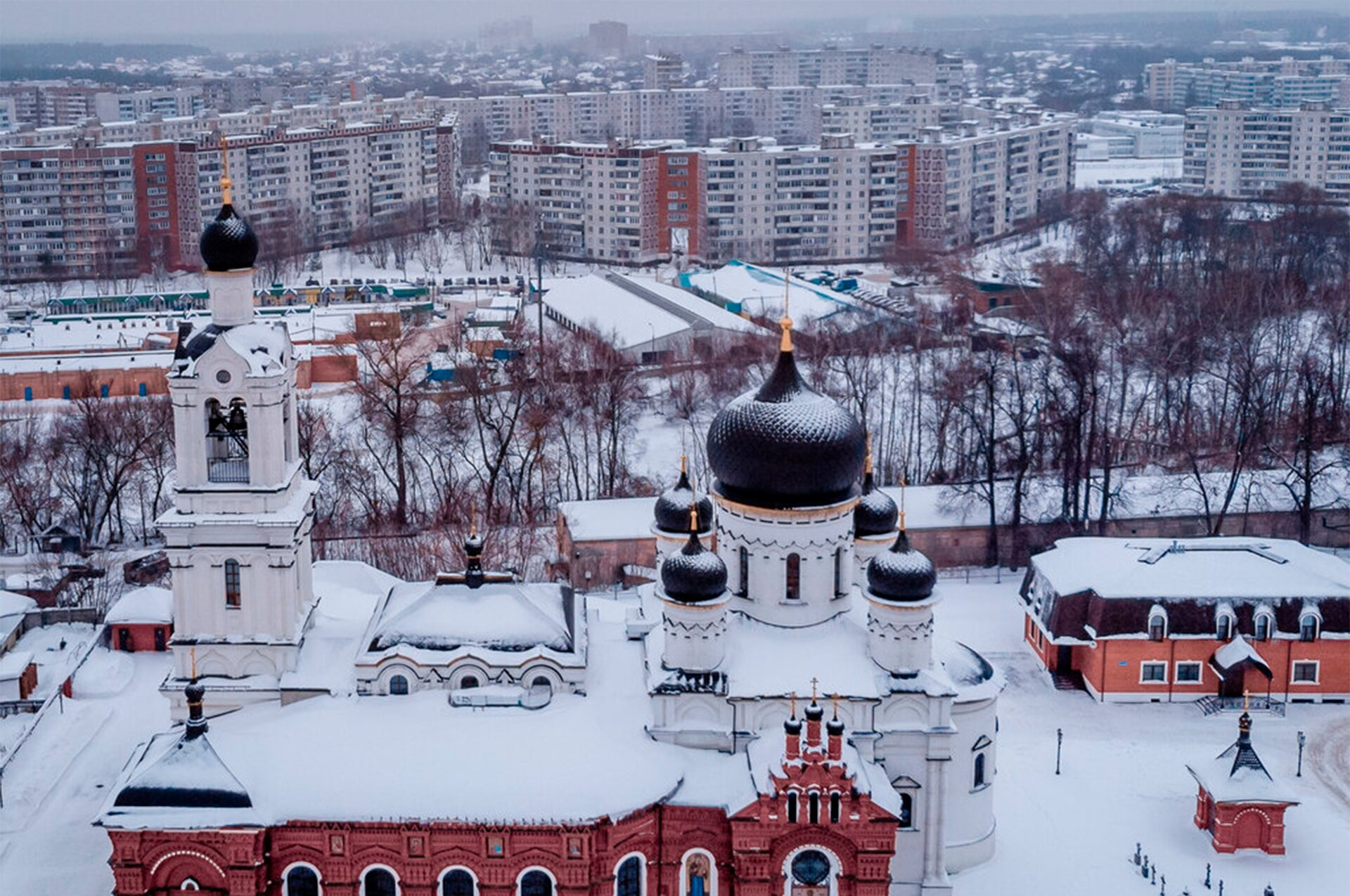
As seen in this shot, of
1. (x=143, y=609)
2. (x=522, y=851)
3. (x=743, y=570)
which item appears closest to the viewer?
(x=522, y=851)

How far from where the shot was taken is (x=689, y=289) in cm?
8325

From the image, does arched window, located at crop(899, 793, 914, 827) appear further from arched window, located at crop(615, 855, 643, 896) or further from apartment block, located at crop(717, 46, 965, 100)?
apartment block, located at crop(717, 46, 965, 100)

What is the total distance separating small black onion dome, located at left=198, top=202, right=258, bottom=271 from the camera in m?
26.7

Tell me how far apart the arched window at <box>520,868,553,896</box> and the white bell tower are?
574 centimetres

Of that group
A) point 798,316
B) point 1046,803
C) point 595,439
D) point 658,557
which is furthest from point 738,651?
point 798,316

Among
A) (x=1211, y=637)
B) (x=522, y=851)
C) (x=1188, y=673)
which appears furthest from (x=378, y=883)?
(x=1211, y=637)

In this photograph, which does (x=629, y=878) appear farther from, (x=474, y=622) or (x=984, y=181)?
(x=984, y=181)

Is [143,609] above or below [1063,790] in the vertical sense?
above

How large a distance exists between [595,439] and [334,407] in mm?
11113

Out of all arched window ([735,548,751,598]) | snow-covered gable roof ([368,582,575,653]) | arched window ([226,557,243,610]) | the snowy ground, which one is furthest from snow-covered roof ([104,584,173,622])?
arched window ([735,548,751,598])

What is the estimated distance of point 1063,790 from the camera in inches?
1206

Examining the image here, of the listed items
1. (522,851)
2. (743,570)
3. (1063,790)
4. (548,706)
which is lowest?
(1063,790)

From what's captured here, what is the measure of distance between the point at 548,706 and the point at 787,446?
5901 millimetres

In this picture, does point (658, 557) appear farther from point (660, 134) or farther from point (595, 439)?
point (660, 134)
